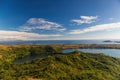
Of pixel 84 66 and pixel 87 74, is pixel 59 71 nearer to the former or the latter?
pixel 87 74

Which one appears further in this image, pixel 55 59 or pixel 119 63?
pixel 119 63

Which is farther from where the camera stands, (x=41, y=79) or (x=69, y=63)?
(x=69, y=63)

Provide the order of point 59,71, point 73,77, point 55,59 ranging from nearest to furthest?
1. point 73,77
2. point 59,71
3. point 55,59

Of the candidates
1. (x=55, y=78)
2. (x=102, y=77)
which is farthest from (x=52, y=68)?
(x=102, y=77)

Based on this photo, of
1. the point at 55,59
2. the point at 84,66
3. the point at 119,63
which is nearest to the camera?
the point at 84,66

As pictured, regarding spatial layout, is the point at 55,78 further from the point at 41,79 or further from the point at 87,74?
the point at 87,74

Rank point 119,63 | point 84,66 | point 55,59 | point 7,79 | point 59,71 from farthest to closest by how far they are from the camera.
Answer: point 119,63, point 55,59, point 84,66, point 59,71, point 7,79

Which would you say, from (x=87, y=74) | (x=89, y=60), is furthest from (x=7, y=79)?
(x=89, y=60)

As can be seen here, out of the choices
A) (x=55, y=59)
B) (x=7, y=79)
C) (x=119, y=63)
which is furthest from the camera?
(x=119, y=63)
